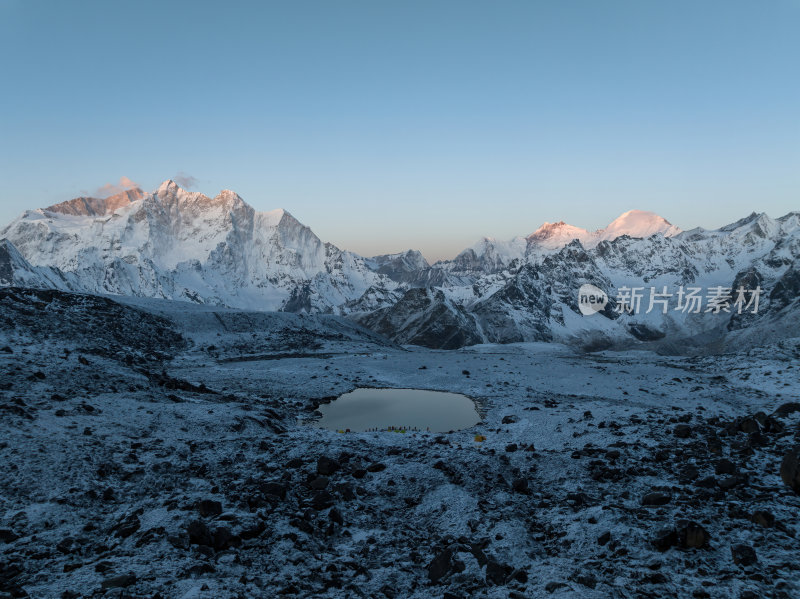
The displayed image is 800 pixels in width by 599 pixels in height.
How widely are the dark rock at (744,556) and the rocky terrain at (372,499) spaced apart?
1.1 inches

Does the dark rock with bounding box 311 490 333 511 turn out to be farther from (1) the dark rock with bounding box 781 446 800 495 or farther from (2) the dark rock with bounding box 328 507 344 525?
(1) the dark rock with bounding box 781 446 800 495

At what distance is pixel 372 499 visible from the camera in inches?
637

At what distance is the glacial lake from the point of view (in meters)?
29.5

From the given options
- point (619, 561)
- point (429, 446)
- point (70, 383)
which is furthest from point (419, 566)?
point (70, 383)

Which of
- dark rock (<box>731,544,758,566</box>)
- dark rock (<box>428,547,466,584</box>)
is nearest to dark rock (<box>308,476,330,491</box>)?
dark rock (<box>428,547,466,584</box>)

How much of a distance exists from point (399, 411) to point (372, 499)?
17.9m

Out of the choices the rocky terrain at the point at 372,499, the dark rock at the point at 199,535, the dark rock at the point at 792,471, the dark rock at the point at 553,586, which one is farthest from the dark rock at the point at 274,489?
the dark rock at the point at 792,471

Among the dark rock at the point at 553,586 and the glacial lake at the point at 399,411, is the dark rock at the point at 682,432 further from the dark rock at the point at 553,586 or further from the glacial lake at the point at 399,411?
the dark rock at the point at 553,586

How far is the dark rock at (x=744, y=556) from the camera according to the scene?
439 inches

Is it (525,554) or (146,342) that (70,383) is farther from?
(146,342)

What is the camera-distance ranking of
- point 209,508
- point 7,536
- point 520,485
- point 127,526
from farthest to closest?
point 520,485, point 209,508, point 127,526, point 7,536

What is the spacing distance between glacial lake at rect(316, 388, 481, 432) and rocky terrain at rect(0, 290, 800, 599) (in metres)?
1.81

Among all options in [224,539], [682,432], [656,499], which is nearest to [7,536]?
[224,539]

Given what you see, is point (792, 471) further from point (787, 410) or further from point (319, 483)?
point (319, 483)
